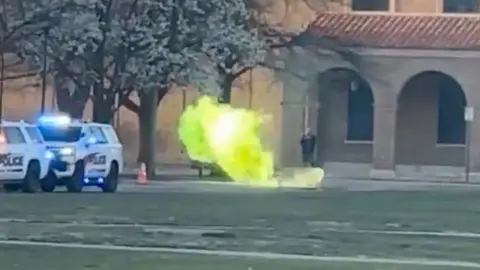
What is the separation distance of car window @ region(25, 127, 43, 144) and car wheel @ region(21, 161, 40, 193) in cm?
55

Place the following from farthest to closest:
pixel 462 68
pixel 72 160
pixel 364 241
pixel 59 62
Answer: pixel 462 68 < pixel 59 62 < pixel 72 160 < pixel 364 241

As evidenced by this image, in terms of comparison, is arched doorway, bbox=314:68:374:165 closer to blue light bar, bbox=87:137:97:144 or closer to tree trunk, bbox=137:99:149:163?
tree trunk, bbox=137:99:149:163

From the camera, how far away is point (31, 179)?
35781 millimetres

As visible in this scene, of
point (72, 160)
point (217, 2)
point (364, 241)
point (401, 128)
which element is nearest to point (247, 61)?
point (217, 2)

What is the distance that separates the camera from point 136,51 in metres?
50.8

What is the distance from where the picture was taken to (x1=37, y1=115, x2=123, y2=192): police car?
3706cm

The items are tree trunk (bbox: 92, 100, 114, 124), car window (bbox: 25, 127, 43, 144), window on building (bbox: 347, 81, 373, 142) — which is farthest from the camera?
window on building (bbox: 347, 81, 373, 142)

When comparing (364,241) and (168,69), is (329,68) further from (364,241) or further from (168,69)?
(364,241)

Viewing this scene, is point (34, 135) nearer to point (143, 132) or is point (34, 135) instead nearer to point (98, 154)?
point (98, 154)

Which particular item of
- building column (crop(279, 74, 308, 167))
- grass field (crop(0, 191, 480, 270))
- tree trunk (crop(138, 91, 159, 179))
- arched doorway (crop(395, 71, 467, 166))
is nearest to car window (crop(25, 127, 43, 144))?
grass field (crop(0, 191, 480, 270))

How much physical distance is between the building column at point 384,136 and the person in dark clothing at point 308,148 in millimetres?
2300

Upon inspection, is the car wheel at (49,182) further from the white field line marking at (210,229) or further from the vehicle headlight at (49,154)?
the white field line marking at (210,229)

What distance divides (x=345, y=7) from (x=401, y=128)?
4888 mm

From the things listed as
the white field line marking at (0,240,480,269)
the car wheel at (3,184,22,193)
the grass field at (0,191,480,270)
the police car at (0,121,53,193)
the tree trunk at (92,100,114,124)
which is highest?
the tree trunk at (92,100,114,124)
